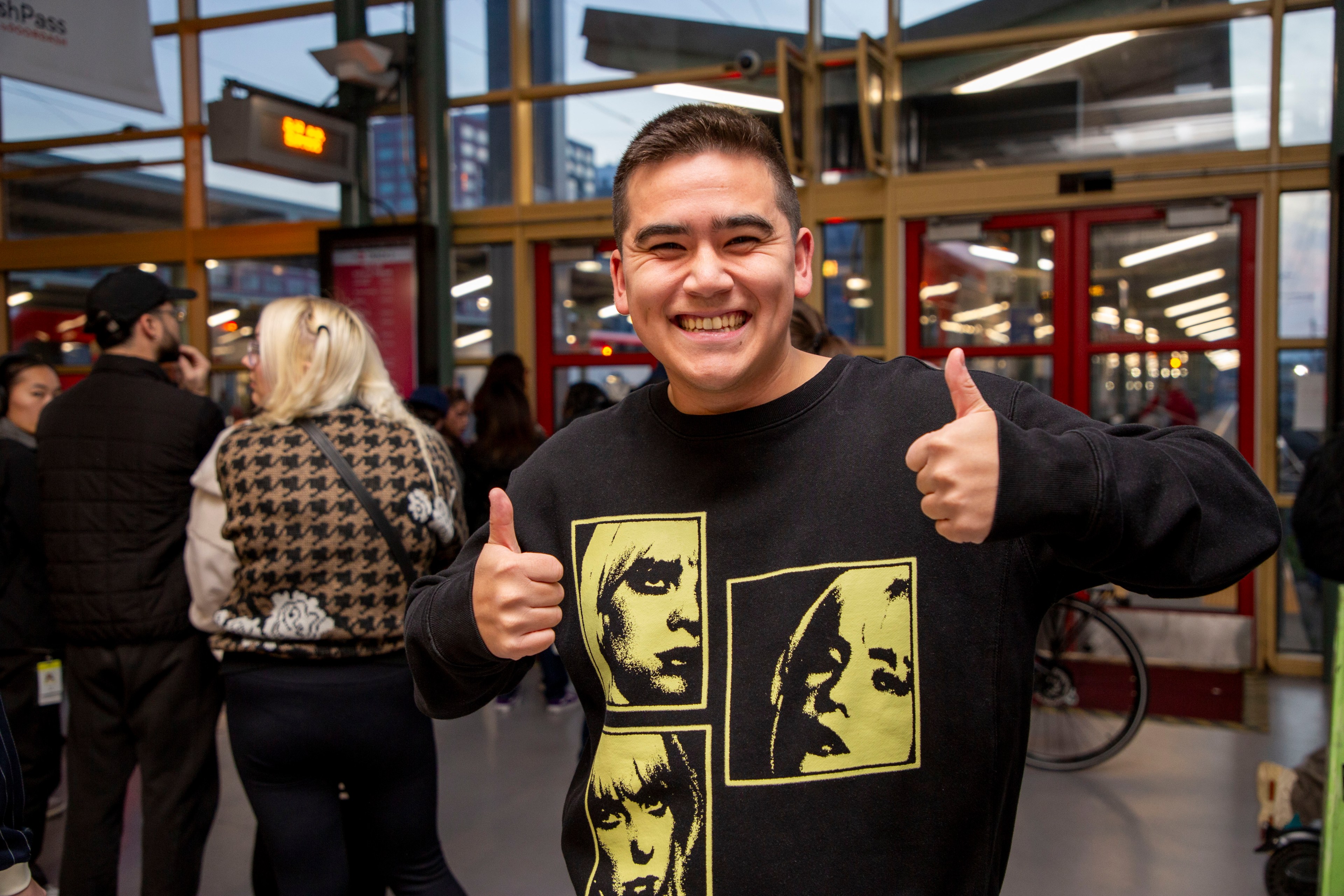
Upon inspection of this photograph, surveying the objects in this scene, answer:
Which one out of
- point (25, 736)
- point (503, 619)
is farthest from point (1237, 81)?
point (25, 736)

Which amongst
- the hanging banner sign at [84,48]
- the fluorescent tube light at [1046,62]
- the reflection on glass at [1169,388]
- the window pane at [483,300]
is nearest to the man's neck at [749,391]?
the hanging banner sign at [84,48]

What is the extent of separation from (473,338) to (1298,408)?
5.05 meters

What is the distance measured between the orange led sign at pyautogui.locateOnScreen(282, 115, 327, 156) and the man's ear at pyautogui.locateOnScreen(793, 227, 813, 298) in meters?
5.26

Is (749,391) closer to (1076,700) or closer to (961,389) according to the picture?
(961,389)

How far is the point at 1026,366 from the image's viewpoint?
5754 millimetres

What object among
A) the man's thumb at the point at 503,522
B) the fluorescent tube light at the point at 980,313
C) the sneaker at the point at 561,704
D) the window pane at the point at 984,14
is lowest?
the sneaker at the point at 561,704

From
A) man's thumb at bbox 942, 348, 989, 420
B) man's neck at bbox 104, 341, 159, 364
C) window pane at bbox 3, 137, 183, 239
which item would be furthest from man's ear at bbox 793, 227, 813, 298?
window pane at bbox 3, 137, 183, 239

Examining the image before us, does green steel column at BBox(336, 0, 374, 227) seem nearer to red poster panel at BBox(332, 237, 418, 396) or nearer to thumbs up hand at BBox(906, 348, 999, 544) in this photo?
red poster panel at BBox(332, 237, 418, 396)

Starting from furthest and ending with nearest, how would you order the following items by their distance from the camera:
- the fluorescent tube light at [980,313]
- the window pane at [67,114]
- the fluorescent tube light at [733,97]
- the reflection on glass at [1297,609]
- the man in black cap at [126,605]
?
the window pane at [67,114] → the fluorescent tube light at [733,97] → the fluorescent tube light at [980,313] → the reflection on glass at [1297,609] → the man in black cap at [126,605]

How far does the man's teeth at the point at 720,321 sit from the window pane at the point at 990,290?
4.95m

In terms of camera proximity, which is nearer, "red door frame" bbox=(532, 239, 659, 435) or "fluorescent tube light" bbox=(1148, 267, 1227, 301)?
"fluorescent tube light" bbox=(1148, 267, 1227, 301)

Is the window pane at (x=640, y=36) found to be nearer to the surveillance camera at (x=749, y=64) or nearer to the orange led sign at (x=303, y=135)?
the surveillance camera at (x=749, y=64)

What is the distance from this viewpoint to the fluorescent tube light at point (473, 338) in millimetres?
6766

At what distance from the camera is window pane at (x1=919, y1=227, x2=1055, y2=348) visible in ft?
18.7
